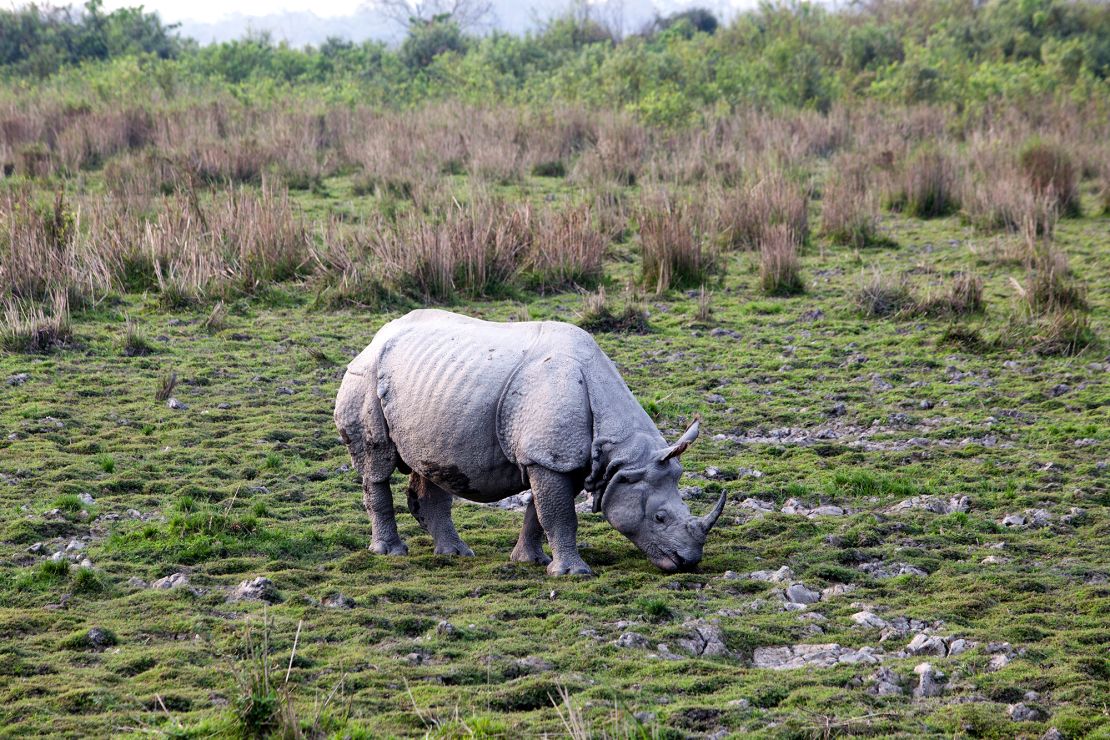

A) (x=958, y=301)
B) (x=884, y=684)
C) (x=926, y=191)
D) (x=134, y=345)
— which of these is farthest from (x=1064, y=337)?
(x=134, y=345)

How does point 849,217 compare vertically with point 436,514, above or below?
above

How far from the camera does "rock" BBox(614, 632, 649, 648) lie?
16.6 ft

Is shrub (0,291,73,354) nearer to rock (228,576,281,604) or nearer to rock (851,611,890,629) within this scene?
rock (228,576,281,604)

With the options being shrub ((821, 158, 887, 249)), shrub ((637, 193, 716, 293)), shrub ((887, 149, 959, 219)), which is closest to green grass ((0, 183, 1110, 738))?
shrub ((637, 193, 716, 293))

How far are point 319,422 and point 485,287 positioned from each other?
3806 mm

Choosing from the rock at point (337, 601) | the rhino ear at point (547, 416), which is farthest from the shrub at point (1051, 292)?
the rock at point (337, 601)

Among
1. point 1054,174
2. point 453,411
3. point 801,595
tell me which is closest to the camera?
point 801,595

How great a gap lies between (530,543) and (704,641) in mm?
1472

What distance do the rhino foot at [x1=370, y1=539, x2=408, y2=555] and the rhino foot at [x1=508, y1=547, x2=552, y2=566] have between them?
1.97ft

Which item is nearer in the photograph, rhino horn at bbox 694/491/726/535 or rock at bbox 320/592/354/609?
rock at bbox 320/592/354/609

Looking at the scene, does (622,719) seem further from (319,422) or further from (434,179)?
(434,179)

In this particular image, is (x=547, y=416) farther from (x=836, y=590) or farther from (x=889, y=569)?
(x=889, y=569)

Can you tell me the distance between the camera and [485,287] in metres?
12.0

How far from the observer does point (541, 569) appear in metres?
6.21
